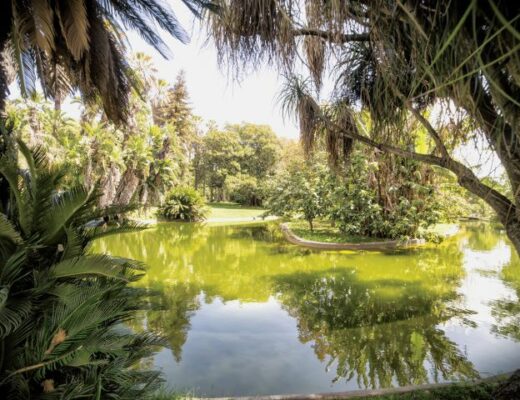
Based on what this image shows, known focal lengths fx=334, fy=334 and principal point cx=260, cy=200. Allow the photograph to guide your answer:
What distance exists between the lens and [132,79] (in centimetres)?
461

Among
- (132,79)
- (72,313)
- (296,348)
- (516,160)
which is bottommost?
(296,348)

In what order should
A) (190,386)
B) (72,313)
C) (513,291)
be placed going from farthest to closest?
(513,291)
(190,386)
(72,313)

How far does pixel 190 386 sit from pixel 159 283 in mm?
4310

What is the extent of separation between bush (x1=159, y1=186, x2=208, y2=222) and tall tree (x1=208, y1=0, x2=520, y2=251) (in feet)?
61.6

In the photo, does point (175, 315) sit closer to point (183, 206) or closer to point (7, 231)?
point (7, 231)

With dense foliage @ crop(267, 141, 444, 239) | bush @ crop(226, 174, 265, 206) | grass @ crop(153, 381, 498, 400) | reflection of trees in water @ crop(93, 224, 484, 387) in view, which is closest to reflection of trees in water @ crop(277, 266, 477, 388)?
reflection of trees in water @ crop(93, 224, 484, 387)

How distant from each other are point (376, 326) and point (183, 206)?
18142 millimetres

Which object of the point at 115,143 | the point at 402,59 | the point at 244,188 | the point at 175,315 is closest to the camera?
the point at 402,59

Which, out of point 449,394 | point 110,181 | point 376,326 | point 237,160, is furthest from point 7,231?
point 237,160

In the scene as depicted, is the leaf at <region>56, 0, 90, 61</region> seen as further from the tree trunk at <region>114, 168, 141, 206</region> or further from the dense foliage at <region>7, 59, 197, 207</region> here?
the tree trunk at <region>114, 168, 141, 206</region>

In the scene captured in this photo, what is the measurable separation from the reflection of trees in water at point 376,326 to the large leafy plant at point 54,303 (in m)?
2.80

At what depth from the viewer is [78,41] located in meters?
2.97

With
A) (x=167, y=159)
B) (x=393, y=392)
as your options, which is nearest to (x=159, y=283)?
(x=393, y=392)

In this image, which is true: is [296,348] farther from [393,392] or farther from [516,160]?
[516,160]
